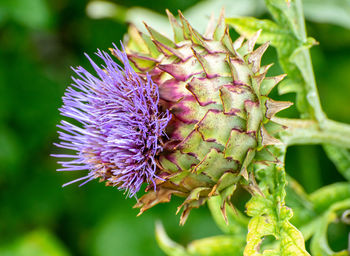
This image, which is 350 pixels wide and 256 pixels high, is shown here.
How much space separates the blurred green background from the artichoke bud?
619 mm

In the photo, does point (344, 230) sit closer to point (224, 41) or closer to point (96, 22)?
point (224, 41)

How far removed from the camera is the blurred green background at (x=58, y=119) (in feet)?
6.43

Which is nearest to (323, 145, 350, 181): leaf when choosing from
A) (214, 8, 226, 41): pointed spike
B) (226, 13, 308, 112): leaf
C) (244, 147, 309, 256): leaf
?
(226, 13, 308, 112): leaf

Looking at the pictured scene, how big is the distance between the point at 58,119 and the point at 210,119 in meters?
1.44

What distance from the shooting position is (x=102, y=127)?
1.21m

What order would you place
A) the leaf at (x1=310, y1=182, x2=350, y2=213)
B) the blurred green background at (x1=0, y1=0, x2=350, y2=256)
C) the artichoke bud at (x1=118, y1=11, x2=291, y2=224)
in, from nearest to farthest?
the artichoke bud at (x1=118, y1=11, x2=291, y2=224), the leaf at (x1=310, y1=182, x2=350, y2=213), the blurred green background at (x1=0, y1=0, x2=350, y2=256)

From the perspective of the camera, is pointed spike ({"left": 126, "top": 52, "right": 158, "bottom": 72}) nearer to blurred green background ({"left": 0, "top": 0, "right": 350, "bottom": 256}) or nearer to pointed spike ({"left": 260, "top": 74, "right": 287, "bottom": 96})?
pointed spike ({"left": 260, "top": 74, "right": 287, "bottom": 96})

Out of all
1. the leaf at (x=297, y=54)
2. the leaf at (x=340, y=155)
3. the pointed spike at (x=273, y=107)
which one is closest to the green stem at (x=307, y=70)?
the leaf at (x=297, y=54)

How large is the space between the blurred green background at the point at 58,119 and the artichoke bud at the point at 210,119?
2.03 ft

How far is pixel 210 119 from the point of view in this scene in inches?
43.7

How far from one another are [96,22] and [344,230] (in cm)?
157

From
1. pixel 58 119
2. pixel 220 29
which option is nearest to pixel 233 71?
pixel 220 29

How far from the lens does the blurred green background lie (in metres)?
1.96

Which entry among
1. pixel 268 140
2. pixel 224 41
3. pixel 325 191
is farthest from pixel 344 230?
pixel 224 41
